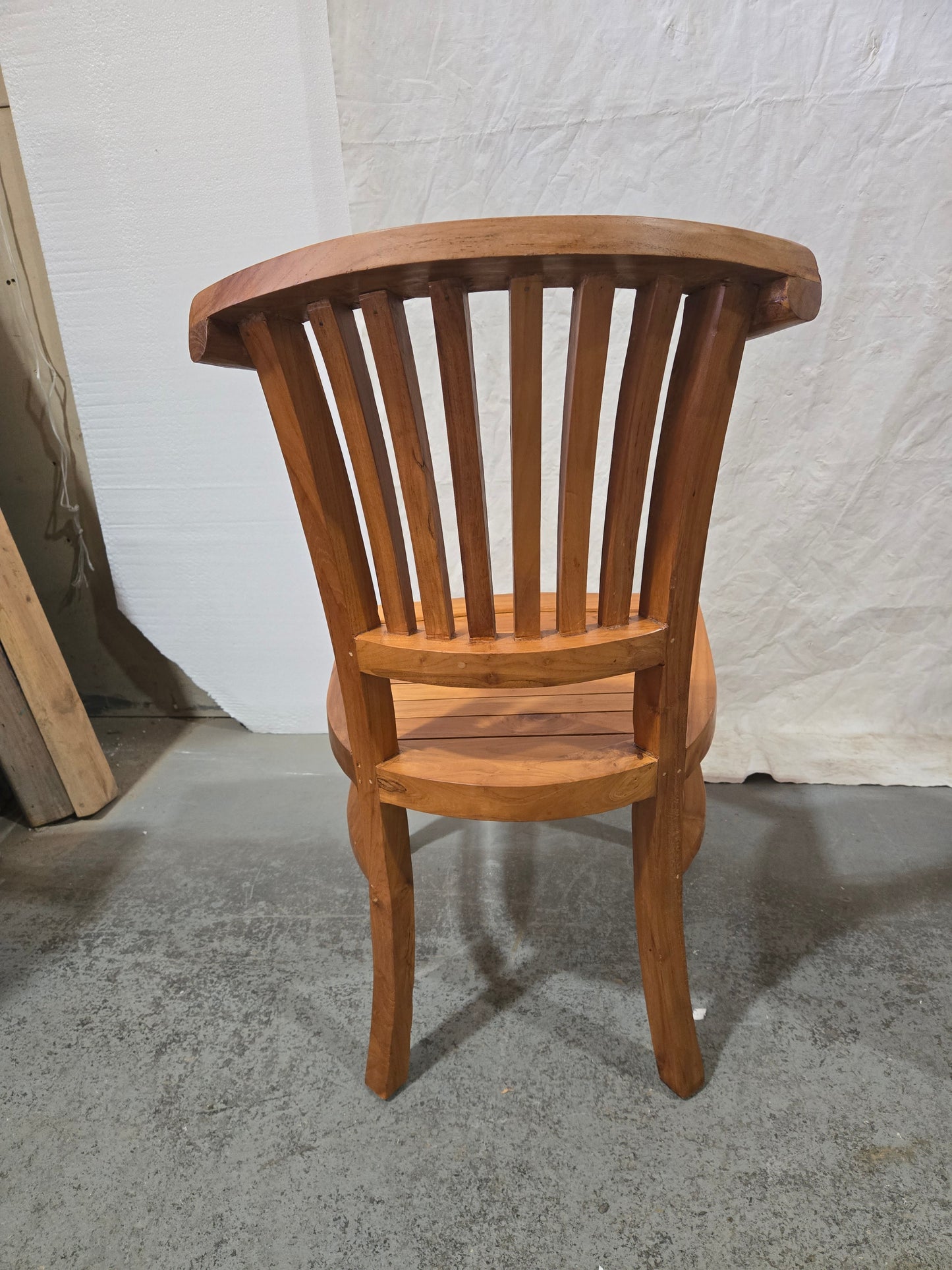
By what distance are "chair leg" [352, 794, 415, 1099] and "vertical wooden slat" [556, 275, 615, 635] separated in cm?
35

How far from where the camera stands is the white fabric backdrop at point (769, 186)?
52.7 inches

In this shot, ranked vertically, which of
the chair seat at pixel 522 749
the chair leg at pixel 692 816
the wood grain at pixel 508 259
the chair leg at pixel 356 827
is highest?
the wood grain at pixel 508 259

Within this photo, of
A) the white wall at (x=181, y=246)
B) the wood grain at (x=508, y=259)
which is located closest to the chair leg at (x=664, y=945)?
the wood grain at (x=508, y=259)

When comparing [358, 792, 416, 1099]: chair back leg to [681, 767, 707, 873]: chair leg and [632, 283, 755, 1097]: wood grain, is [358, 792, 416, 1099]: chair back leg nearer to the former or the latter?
[632, 283, 755, 1097]: wood grain

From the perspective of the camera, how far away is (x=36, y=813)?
1.69 metres

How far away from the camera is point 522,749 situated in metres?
0.87

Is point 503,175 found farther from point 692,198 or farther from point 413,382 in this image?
point 413,382

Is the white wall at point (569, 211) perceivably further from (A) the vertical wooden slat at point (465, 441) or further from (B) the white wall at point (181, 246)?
(A) the vertical wooden slat at point (465, 441)

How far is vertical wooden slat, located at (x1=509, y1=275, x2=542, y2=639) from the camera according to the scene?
59cm

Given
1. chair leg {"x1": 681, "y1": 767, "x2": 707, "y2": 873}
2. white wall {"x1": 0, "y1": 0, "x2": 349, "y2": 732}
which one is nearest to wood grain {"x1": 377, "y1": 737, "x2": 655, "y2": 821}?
chair leg {"x1": 681, "y1": 767, "x2": 707, "y2": 873}

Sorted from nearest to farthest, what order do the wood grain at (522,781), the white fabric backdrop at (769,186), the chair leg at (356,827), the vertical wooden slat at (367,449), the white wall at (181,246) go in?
the vertical wooden slat at (367,449) < the wood grain at (522,781) < the chair leg at (356,827) < the white fabric backdrop at (769,186) < the white wall at (181,246)

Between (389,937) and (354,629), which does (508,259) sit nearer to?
(354,629)

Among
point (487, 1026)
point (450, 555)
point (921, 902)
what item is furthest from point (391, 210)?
point (921, 902)

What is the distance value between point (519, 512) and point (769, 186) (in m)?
1.17
